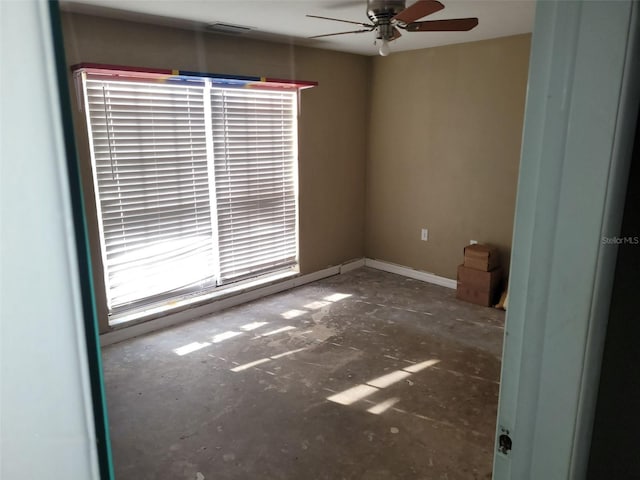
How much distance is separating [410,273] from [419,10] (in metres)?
3.15

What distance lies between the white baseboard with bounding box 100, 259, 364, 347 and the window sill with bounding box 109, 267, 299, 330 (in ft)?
0.08

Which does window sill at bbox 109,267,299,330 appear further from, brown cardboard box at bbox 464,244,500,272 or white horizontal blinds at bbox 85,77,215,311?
brown cardboard box at bbox 464,244,500,272

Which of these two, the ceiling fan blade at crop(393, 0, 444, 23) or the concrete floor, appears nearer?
the ceiling fan blade at crop(393, 0, 444, 23)

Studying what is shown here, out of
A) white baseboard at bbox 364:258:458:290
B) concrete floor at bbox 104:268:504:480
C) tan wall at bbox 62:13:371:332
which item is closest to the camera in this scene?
concrete floor at bbox 104:268:504:480

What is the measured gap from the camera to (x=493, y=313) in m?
4.09

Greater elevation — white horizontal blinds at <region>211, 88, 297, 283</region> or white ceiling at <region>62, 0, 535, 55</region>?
white ceiling at <region>62, 0, 535, 55</region>

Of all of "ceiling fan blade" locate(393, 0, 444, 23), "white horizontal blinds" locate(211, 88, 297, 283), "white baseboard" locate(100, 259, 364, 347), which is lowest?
"white baseboard" locate(100, 259, 364, 347)

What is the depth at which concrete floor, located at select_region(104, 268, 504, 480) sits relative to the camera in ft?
7.61

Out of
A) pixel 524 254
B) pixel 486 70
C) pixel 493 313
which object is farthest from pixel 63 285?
pixel 486 70

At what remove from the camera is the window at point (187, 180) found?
10.9 feet

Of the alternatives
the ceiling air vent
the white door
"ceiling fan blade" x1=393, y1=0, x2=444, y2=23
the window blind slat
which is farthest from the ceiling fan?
the white door

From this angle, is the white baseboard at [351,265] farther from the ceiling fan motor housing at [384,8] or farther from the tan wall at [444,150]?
the ceiling fan motor housing at [384,8]

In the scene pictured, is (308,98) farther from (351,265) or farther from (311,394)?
(311,394)

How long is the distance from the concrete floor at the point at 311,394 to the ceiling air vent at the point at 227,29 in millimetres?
2285
